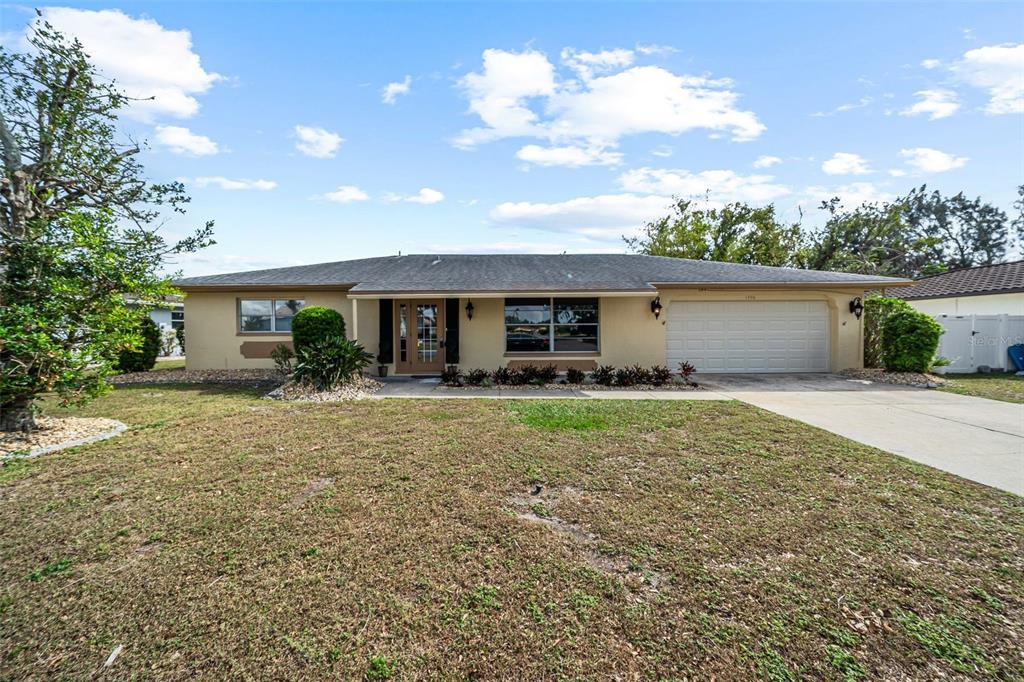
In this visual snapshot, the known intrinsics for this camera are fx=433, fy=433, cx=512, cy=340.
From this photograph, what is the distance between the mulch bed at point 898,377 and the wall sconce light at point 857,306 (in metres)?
1.65

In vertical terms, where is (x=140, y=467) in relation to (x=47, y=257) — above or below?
below

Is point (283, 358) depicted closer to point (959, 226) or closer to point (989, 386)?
point (989, 386)

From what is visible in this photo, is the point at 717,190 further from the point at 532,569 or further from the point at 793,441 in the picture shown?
the point at 532,569

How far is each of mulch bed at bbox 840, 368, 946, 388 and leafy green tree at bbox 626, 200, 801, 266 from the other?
668 inches

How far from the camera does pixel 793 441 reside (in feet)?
18.4

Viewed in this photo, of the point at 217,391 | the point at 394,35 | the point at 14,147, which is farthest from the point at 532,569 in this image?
the point at 394,35

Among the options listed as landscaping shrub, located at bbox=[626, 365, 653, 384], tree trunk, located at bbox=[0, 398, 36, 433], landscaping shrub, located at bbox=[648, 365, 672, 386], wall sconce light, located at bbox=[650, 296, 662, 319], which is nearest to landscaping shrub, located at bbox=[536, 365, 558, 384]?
landscaping shrub, located at bbox=[626, 365, 653, 384]

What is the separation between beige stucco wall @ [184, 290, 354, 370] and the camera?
12500mm

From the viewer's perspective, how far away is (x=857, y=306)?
12227 millimetres

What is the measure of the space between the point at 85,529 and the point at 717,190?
31.4 meters

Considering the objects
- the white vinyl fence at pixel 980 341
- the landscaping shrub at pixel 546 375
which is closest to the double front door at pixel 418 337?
the landscaping shrub at pixel 546 375

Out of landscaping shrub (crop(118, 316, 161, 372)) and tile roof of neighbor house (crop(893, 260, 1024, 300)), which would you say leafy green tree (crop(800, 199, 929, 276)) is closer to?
tile roof of neighbor house (crop(893, 260, 1024, 300))

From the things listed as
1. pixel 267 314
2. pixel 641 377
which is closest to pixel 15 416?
pixel 267 314

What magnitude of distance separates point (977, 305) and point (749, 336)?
11.5 meters
